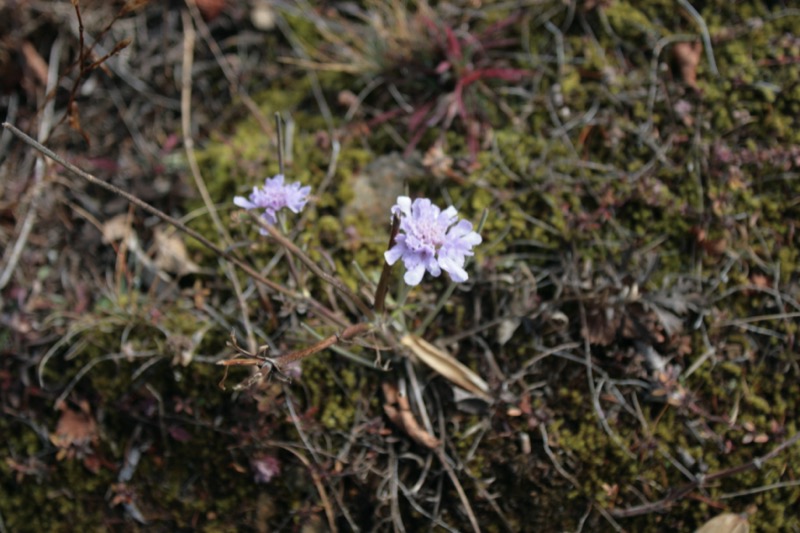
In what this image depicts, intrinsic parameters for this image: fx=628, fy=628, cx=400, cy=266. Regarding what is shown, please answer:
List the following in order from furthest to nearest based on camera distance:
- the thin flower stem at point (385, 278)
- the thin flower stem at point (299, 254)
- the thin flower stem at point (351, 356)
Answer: the thin flower stem at point (351, 356)
the thin flower stem at point (299, 254)
the thin flower stem at point (385, 278)

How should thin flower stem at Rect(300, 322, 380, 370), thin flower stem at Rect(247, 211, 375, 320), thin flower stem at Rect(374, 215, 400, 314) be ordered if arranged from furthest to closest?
thin flower stem at Rect(300, 322, 380, 370) → thin flower stem at Rect(247, 211, 375, 320) → thin flower stem at Rect(374, 215, 400, 314)

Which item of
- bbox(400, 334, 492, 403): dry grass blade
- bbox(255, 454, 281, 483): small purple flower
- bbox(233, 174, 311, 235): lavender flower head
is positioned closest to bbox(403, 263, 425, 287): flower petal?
bbox(233, 174, 311, 235): lavender flower head

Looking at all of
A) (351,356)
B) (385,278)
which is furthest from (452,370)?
(385,278)

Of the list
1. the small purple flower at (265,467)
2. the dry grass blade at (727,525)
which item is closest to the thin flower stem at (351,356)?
the small purple flower at (265,467)

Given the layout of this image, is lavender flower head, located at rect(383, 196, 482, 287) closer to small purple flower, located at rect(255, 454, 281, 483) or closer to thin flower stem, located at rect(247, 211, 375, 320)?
thin flower stem, located at rect(247, 211, 375, 320)

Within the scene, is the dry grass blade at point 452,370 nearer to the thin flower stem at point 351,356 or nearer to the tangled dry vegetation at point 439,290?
the tangled dry vegetation at point 439,290
